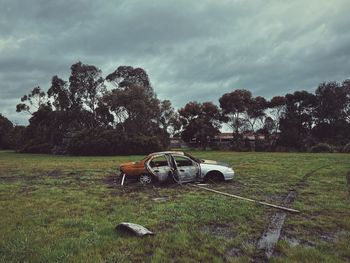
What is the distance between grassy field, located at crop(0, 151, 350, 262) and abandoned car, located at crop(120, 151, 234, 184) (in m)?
0.85

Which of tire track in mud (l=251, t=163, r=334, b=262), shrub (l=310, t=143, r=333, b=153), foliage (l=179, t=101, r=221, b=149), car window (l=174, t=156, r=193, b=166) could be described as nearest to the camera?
tire track in mud (l=251, t=163, r=334, b=262)

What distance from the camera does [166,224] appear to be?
643 cm

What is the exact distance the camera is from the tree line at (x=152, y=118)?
3831 cm

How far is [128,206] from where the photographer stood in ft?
26.7

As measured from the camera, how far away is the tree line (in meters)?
38.3

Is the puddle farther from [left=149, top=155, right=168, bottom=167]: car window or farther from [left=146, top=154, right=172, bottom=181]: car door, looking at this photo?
[left=149, top=155, right=168, bottom=167]: car window

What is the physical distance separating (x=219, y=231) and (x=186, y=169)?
6191 mm

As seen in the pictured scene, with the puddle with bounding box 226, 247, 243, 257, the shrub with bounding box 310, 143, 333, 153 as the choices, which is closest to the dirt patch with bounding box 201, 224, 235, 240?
the puddle with bounding box 226, 247, 243, 257

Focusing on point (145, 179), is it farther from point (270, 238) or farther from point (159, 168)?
point (270, 238)

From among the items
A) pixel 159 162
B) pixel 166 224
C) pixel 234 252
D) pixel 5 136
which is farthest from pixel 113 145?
pixel 5 136

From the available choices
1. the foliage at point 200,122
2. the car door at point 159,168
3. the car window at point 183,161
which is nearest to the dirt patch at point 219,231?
the car door at point 159,168

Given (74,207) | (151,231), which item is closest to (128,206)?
(74,207)

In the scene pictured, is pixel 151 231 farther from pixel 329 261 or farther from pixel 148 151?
pixel 148 151

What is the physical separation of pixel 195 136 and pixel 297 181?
134ft
